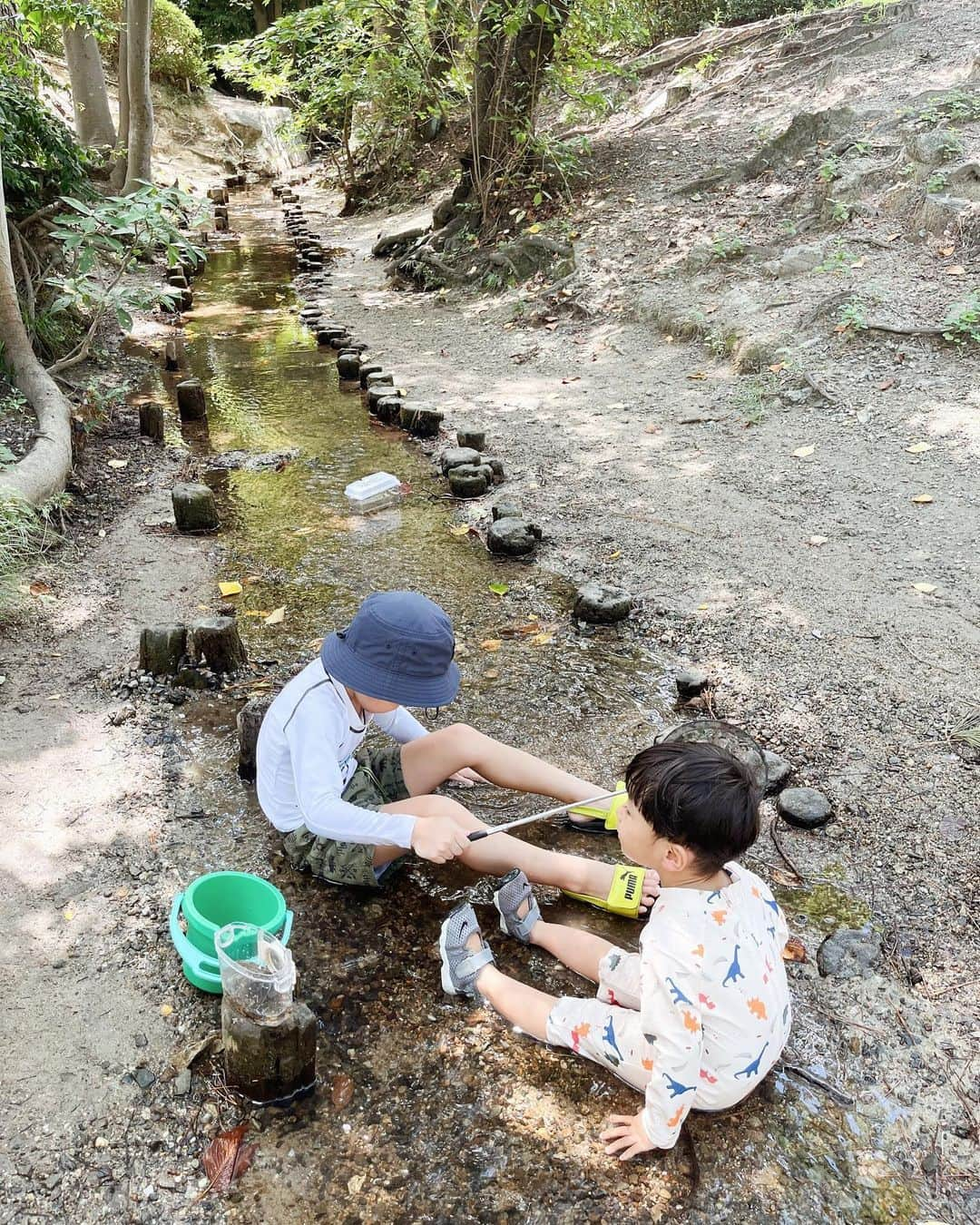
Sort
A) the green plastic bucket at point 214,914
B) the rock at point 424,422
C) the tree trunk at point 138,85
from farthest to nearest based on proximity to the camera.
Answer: the tree trunk at point 138,85 → the rock at point 424,422 → the green plastic bucket at point 214,914

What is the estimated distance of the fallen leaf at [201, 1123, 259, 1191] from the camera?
1.87 meters

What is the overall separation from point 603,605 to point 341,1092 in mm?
2438

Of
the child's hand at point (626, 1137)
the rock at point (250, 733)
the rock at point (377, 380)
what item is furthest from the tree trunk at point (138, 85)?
the child's hand at point (626, 1137)

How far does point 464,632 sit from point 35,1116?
98.8 inches

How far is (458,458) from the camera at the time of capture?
5629 millimetres

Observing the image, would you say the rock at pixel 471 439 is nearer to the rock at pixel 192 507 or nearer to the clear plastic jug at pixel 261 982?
the rock at pixel 192 507

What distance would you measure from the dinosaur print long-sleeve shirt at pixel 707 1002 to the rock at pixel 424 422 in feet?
16.4

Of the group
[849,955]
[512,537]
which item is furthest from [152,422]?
[849,955]

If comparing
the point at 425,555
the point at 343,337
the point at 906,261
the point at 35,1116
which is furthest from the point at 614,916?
the point at 343,337

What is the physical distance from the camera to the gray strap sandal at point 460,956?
2279mm

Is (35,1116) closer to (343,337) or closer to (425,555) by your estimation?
(425,555)

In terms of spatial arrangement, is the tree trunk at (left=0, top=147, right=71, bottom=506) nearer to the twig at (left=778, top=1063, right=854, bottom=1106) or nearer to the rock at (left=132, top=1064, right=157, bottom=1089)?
the rock at (left=132, top=1064, right=157, bottom=1089)

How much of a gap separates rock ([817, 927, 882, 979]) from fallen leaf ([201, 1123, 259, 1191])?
1.52 metres

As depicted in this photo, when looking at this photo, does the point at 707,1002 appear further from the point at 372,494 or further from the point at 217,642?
the point at 372,494
